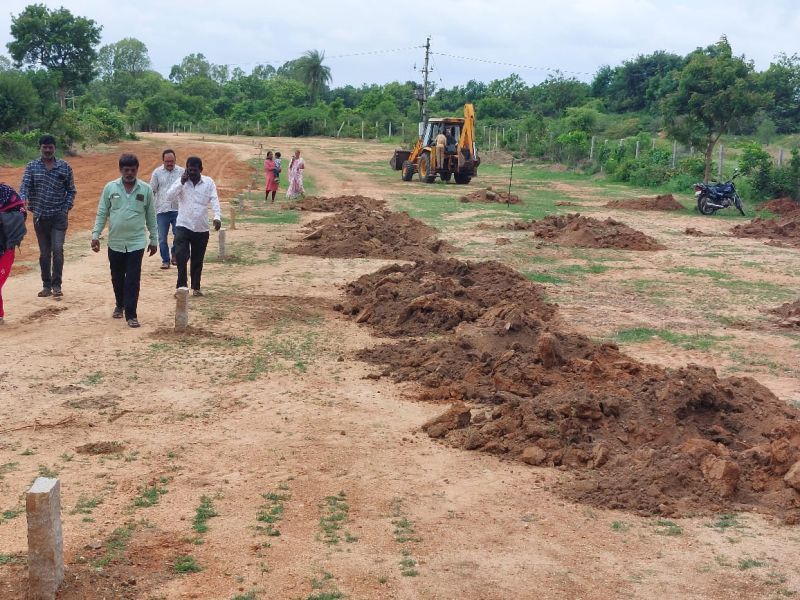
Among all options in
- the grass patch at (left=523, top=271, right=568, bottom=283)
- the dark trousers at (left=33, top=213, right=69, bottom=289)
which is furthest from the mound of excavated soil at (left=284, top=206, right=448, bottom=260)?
the dark trousers at (left=33, top=213, right=69, bottom=289)

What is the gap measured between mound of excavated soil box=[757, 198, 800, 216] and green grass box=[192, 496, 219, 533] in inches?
907

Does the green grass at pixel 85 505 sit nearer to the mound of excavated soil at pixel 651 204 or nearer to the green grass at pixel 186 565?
Answer: the green grass at pixel 186 565

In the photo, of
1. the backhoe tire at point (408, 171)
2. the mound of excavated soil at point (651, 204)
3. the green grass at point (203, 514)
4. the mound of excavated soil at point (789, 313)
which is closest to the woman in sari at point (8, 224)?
the green grass at point (203, 514)

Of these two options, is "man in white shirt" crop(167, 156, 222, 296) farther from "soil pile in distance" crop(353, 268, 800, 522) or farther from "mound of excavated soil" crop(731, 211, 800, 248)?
"mound of excavated soil" crop(731, 211, 800, 248)

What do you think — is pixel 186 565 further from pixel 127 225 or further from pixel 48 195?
pixel 48 195

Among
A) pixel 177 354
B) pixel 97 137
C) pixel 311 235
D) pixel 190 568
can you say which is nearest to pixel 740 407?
pixel 190 568

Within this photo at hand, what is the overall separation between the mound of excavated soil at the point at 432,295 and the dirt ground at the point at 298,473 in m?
0.21

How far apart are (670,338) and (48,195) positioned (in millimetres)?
7384

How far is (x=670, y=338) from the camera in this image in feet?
35.9

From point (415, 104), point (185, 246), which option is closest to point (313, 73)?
point (415, 104)

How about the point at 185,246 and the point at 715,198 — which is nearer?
the point at 185,246

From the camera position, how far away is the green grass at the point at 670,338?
35.0ft

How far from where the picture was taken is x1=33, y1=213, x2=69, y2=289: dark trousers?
11320mm

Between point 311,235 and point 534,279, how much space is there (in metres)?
4.81
